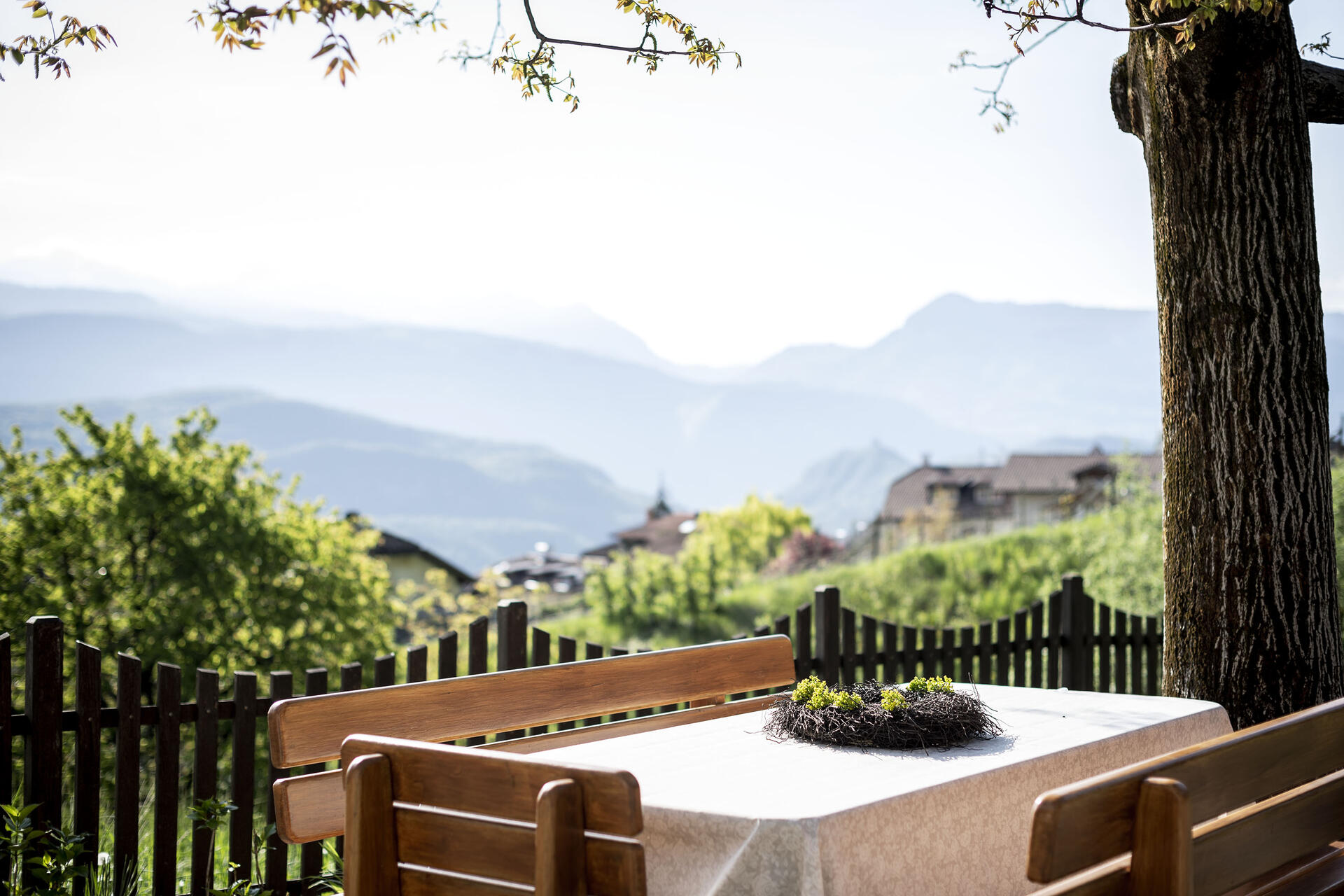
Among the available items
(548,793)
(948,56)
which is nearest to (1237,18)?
(948,56)

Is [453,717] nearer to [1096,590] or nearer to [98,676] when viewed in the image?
[98,676]

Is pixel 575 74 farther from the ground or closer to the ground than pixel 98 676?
farther from the ground

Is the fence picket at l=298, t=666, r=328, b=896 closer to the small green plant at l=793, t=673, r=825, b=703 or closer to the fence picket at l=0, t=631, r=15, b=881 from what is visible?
the fence picket at l=0, t=631, r=15, b=881

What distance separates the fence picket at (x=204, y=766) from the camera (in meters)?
4.15

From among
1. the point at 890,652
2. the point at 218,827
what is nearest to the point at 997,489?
the point at 890,652

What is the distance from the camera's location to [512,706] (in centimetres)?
371

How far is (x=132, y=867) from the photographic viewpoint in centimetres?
428

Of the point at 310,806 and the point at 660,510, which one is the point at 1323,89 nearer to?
the point at 310,806

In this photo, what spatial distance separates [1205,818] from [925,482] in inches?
4178

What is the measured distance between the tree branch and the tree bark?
0.20 meters

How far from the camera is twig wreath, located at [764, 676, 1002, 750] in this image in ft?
10.1

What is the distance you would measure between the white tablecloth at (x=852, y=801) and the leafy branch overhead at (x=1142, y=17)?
2281 millimetres

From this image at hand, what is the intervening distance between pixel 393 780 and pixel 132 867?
8.38 ft

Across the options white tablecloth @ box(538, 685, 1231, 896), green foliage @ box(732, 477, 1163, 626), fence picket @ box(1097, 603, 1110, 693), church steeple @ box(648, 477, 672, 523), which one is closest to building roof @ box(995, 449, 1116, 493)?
church steeple @ box(648, 477, 672, 523)
